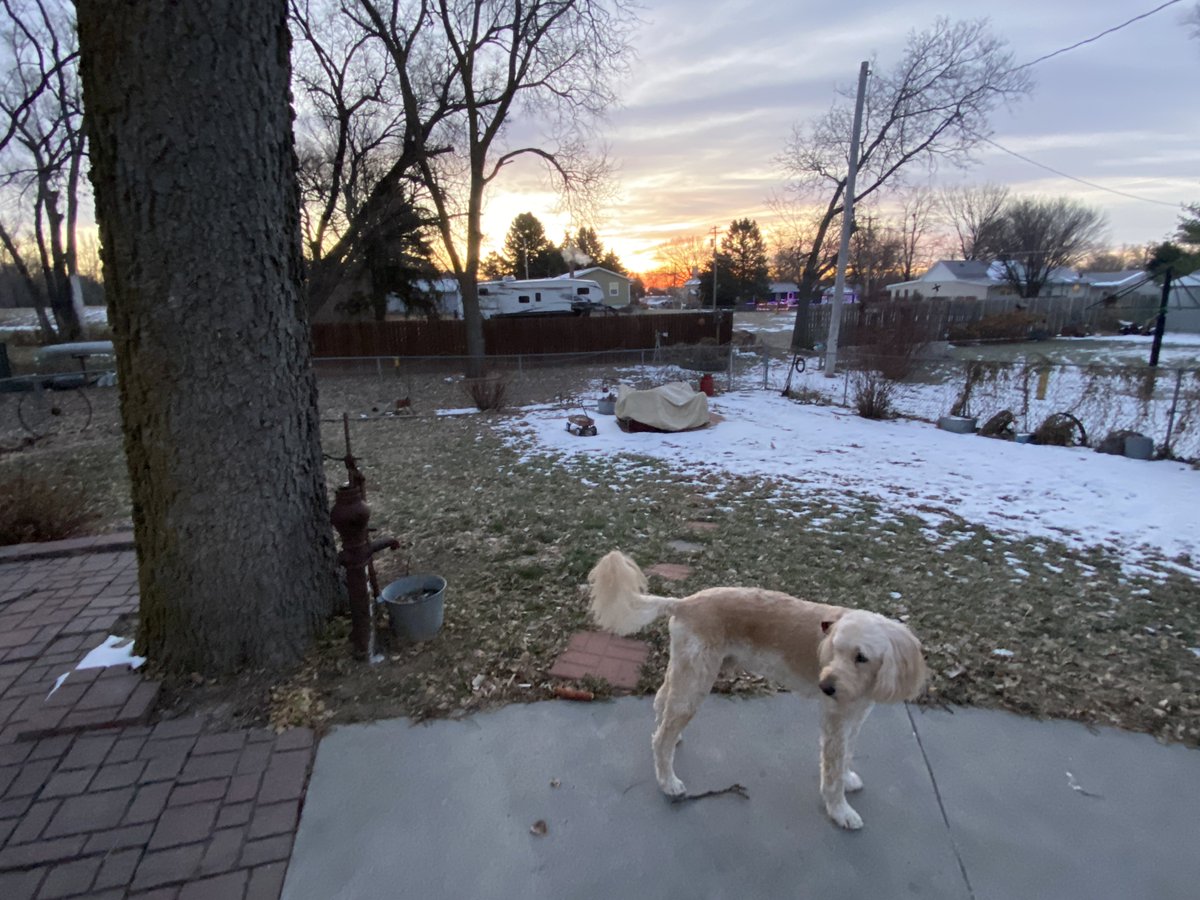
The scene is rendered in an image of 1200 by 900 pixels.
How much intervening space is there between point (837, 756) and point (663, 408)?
748 centimetres

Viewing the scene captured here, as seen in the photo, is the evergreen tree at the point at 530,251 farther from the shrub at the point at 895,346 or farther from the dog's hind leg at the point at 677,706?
the dog's hind leg at the point at 677,706

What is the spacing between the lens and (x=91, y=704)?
2.49m

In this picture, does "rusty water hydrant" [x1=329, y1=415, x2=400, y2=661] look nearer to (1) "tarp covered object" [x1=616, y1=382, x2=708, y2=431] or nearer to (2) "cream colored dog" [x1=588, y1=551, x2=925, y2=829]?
(2) "cream colored dog" [x1=588, y1=551, x2=925, y2=829]

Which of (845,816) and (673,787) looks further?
(673,787)

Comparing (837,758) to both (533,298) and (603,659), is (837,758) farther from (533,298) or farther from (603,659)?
(533,298)

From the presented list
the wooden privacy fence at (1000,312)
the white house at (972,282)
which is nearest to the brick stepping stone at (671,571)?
the wooden privacy fence at (1000,312)

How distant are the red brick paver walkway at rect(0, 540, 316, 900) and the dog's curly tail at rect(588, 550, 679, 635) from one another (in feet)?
4.26

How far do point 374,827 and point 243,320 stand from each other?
2.08m

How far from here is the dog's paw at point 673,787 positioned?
214 cm

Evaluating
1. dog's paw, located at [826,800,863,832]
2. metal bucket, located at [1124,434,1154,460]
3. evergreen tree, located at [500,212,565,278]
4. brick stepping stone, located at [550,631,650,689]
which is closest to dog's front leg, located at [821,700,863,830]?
dog's paw, located at [826,800,863,832]

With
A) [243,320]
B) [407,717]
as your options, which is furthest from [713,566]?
[243,320]

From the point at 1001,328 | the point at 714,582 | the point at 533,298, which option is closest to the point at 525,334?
the point at 533,298

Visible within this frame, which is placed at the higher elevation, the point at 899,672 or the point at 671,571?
the point at 899,672

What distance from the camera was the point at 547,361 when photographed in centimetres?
2047
